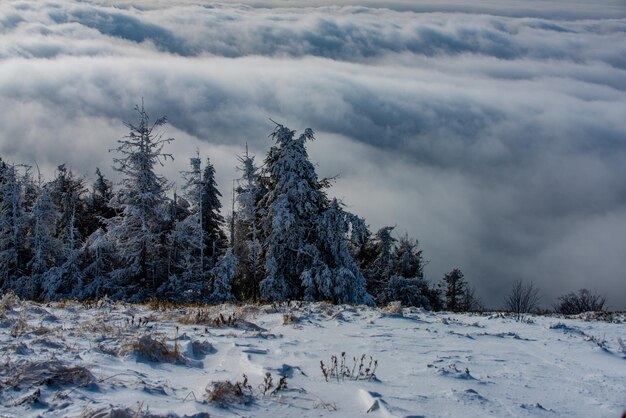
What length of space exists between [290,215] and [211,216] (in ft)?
42.1

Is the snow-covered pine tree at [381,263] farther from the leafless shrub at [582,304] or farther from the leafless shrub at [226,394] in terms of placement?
the leafless shrub at [226,394]

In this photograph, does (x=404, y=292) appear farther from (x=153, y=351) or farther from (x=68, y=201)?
(x=153, y=351)

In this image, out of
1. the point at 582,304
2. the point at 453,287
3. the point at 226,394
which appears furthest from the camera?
the point at 453,287

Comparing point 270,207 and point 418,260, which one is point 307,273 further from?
point 418,260

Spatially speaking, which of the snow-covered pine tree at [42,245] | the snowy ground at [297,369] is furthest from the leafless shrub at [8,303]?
the snow-covered pine tree at [42,245]

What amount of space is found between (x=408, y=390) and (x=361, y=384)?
53cm

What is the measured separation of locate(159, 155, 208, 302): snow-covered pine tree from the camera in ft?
93.2

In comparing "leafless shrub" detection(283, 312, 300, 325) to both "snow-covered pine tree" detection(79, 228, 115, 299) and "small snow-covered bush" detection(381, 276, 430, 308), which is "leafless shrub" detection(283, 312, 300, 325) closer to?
"snow-covered pine tree" detection(79, 228, 115, 299)

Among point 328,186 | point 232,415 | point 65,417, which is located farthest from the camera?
point 328,186

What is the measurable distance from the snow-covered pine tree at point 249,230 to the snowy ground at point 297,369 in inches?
717

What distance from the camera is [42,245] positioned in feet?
98.5

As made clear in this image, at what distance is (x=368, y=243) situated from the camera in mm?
43656

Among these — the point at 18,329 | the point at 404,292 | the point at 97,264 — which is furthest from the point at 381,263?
the point at 18,329

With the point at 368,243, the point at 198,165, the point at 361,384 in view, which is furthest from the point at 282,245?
the point at 361,384
